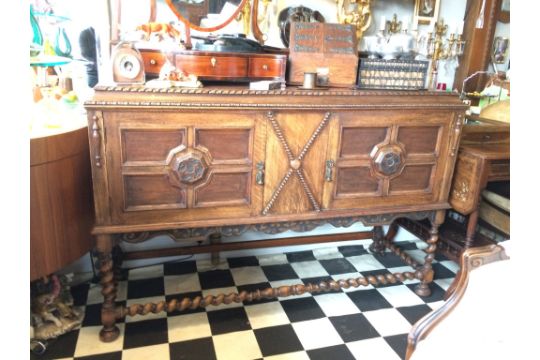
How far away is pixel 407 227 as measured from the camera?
8.89ft

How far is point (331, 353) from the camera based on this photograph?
182cm

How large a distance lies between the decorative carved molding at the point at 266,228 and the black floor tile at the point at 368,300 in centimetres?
52

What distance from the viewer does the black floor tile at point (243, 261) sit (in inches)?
101

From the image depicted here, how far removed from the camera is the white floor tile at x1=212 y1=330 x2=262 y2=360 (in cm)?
178

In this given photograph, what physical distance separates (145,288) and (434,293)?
68.3 inches

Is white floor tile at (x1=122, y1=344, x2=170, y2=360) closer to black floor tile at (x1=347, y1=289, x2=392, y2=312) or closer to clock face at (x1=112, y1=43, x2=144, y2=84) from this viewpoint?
black floor tile at (x1=347, y1=289, x2=392, y2=312)

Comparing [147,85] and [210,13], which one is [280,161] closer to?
[147,85]

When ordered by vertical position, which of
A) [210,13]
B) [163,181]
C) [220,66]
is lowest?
[163,181]

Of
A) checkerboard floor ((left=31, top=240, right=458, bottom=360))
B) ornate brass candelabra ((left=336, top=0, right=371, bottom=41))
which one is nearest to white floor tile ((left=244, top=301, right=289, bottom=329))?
checkerboard floor ((left=31, top=240, right=458, bottom=360))

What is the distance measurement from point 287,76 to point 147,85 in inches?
28.3

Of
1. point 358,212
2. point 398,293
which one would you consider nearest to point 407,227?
point 398,293

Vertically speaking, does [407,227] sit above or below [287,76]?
below

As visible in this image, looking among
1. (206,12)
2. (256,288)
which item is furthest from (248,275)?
(206,12)

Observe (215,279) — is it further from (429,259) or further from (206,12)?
(206,12)
